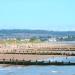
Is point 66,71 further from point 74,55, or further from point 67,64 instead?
point 74,55

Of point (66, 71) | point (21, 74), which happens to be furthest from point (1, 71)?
point (66, 71)

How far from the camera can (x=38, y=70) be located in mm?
67500

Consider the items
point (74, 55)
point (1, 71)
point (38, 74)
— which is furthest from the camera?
point (74, 55)

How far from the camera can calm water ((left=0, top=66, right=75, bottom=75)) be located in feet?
210

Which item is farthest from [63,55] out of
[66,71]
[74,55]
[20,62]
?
[66,71]

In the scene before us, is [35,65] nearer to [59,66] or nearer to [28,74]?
[59,66]

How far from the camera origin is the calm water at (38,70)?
64.1 m

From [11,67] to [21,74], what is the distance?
9.60 metres

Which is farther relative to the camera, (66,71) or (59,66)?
(59,66)

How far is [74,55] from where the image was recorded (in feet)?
325

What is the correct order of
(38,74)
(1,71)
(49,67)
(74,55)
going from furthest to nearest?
(74,55) < (49,67) < (1,71) < (38,74)

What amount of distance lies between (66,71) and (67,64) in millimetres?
6802

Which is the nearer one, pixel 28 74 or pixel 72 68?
pixel 28 74

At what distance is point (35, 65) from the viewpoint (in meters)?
73.7
